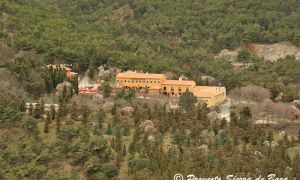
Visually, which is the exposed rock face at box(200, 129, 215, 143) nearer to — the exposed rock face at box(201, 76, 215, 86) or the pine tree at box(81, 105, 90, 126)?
the pine tree at box(81, 105, 90, 126)

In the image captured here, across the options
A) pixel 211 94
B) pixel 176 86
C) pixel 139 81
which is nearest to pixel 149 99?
pixel 176 86

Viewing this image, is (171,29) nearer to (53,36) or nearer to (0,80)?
(53,36)

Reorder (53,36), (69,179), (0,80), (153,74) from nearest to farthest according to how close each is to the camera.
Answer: (69,179) → (0,80) → (153,74) → (53,36)

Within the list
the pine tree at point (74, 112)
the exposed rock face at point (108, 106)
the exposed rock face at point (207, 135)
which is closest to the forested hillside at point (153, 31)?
the exposed rock face at point (108, 106)

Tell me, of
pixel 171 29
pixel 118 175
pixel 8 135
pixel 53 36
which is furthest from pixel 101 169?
pixel 171 29

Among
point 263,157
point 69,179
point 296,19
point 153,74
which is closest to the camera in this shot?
point 69,179

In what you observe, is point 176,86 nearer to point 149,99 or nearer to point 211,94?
point 211,94

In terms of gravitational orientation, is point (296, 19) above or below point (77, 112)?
above

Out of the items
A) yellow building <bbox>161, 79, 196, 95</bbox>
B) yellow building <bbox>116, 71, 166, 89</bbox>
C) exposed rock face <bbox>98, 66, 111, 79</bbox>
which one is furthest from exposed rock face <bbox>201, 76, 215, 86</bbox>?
exposed rock face <bbox>98, 66, 111, 79</bbox>

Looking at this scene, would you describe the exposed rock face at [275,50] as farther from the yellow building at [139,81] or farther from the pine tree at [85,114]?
the pine tree at [85,114]
